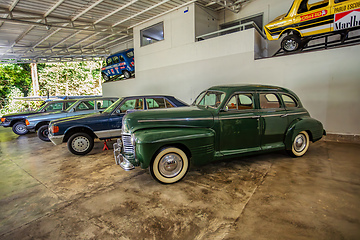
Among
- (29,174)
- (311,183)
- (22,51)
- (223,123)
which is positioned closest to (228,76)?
(223,123)

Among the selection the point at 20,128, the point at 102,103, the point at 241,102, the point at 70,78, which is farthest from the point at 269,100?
the point at 70,78

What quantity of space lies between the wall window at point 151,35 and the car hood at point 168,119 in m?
8.94

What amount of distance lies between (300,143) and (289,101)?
107cm

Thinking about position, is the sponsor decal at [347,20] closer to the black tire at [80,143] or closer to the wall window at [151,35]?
the wall window at [151,35]

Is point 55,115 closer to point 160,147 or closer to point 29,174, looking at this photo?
point 29,174

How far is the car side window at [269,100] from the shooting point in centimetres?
413

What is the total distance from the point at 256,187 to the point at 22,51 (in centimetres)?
1986

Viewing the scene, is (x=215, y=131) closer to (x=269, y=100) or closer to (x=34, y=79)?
(x=269, y=100)

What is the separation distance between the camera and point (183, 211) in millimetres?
2531

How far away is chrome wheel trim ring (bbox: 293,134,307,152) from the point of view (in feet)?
14.8

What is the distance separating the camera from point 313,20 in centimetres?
619

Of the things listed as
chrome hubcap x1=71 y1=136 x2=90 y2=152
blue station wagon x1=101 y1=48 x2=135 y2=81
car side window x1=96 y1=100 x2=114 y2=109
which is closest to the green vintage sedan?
chrome hubcap x1=71 y1=136 x2=90 y2=152

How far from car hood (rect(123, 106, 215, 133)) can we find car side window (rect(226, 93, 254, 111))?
434mm

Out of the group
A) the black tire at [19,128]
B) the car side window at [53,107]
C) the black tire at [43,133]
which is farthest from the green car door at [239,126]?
the black tire at [19,128]
